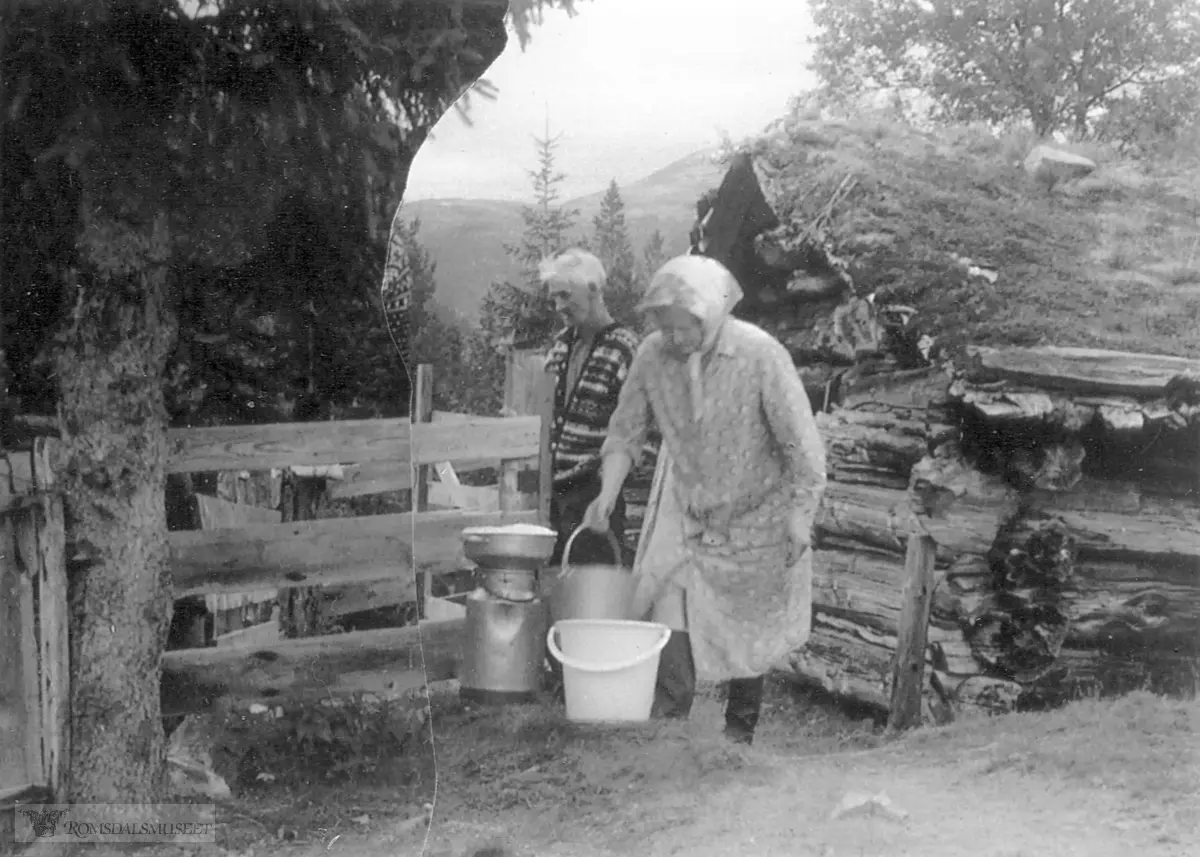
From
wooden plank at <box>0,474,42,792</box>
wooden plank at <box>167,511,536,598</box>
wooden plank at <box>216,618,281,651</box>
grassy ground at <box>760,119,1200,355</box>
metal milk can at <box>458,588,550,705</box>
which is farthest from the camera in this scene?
wooden plank at <box>216,618,281,651</box>

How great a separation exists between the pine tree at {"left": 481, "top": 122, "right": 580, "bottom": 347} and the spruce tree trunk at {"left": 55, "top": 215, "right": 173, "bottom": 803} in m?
1.23

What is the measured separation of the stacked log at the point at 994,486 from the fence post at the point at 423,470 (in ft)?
2.75

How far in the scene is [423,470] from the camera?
3.67 m

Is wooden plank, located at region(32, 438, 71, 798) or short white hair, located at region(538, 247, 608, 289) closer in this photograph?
short white hair, located at region(538, 247, 608, 289)

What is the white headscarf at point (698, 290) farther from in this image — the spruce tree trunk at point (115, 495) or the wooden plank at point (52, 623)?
A: the wooden plank at point (52, 623)

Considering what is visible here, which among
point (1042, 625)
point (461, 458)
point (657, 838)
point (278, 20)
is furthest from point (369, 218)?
point (1042, 625)

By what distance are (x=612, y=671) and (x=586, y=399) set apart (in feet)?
2.32

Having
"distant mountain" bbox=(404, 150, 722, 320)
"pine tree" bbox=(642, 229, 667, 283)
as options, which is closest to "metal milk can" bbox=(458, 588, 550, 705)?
"distant mountain" bbox=(404, 150, 722, 320)

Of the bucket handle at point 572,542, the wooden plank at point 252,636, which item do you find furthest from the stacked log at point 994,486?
the wooden plank at point 252,636

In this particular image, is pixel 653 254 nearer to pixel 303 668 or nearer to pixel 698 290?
pixel 698 290

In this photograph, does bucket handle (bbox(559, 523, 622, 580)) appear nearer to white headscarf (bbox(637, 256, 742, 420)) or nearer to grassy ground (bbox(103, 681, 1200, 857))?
grassy ground (bbox(103, 681, 1200, 857))

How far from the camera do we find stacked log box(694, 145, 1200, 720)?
2.87 metres

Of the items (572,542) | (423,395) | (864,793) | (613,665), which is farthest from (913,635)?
(423,395)

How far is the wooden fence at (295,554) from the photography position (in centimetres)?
326
